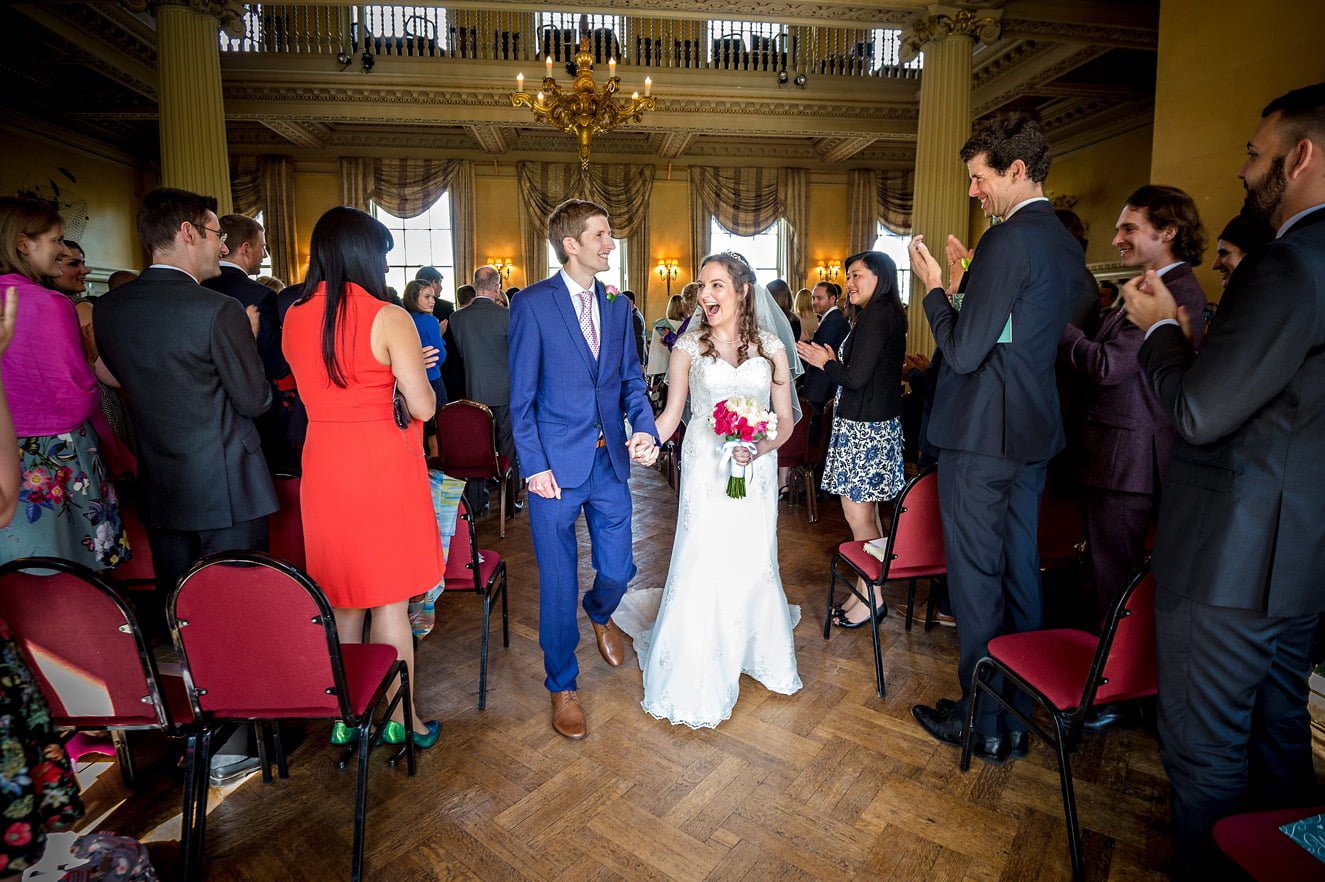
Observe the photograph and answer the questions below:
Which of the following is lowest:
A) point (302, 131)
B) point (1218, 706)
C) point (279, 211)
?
point (1218, 706)

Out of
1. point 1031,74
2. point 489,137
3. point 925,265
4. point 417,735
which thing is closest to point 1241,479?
point 925,265

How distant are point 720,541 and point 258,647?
159cm

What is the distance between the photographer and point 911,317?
8250mm

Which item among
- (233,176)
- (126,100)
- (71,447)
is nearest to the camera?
(71,447)

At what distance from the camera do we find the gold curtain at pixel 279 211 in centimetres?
1237

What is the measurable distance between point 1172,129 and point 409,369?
211 inches

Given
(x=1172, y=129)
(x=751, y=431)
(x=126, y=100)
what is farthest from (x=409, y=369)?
(x=126, y=100)

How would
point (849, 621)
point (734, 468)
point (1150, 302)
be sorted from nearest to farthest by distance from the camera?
point (1150, 302) < point (734, 468) < point (849, 621)

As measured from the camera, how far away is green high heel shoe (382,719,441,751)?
2402mm

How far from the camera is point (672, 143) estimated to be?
1230cm

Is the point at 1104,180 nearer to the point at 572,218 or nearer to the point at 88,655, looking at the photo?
the point at 572,218

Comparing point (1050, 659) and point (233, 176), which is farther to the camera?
point (233, 176)

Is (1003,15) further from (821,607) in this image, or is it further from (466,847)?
(466,847)

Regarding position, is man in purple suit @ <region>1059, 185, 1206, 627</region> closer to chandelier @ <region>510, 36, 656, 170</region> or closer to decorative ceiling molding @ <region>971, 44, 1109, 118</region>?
chandelier @ <region>510, 36, 656, 170</region>
